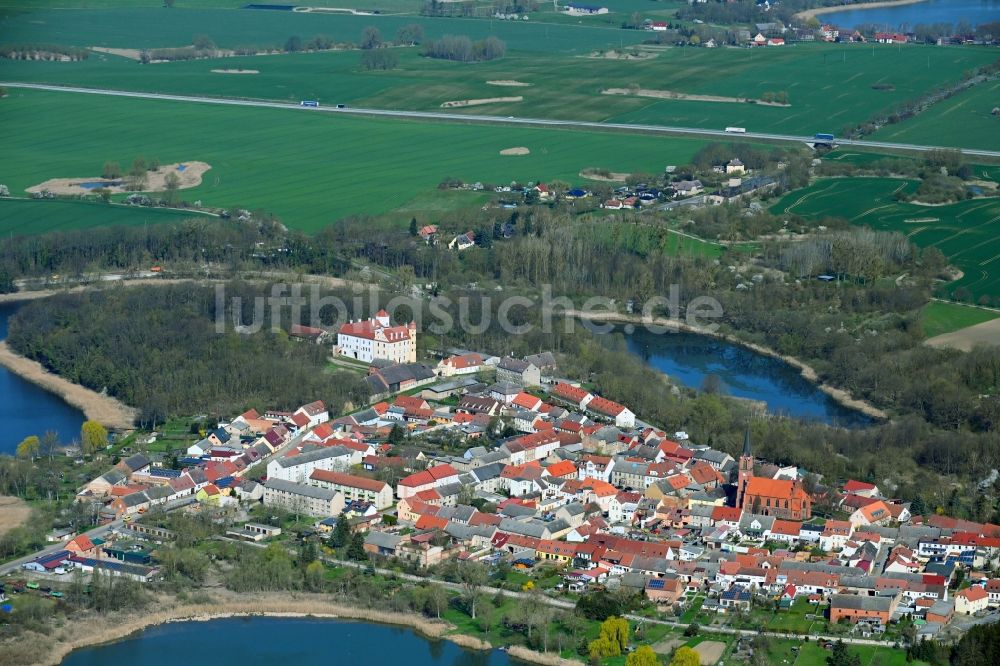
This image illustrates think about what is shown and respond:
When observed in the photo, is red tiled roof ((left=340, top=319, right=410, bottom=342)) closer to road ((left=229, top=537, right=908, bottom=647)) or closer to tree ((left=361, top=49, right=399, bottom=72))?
road ((left=229, top=537, right=908, bottom=647))

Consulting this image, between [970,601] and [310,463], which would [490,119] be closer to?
[310,463]

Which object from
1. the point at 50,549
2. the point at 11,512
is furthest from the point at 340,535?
the point at 11,512

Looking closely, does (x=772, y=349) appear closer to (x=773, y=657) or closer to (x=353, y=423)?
(x=353, y=423)

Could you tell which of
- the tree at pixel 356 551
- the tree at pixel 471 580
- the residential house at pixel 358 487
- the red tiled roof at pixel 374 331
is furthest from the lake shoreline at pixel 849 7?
the tree at pixel 471 580

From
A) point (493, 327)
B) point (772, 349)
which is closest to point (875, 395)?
point (772, 349)

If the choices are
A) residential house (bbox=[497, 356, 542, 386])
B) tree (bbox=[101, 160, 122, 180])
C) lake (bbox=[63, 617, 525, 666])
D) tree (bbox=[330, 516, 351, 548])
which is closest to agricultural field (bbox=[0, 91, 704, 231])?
tree (bbox=[101, 160, 122, 180])

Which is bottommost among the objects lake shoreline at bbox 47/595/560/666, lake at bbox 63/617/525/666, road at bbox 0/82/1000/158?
lake at bbox 63/617/525/666
